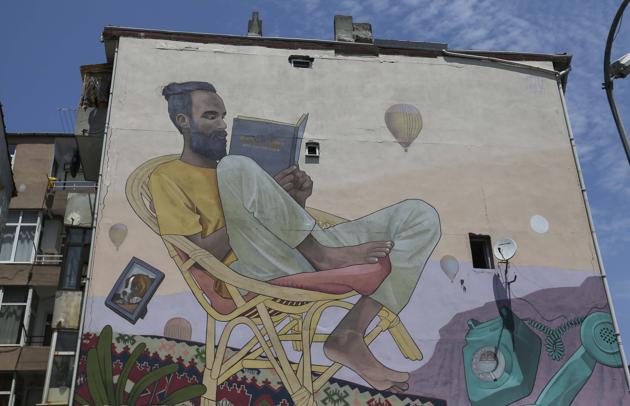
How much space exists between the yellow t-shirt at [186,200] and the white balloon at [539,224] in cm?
940

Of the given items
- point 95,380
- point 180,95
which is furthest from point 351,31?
point 95,380

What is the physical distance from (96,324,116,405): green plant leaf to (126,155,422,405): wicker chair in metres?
2.40

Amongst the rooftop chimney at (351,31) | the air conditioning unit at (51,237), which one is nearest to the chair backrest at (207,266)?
the air conditioning unit at (51,237)

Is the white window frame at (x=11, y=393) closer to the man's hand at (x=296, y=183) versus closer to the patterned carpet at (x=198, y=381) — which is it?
the patterned carpet at (x=198, y=381)

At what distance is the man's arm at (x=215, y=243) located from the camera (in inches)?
805

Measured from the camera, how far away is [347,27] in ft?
86.1

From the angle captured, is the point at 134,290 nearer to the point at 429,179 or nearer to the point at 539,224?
the point at 429,179

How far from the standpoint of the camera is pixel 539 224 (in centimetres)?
2241

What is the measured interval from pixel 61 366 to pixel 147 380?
3491mm

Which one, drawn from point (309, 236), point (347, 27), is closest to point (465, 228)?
point (309, 236)

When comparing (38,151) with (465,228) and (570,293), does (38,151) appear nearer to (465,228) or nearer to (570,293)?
(465,228)

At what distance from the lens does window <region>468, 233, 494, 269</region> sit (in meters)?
21.7

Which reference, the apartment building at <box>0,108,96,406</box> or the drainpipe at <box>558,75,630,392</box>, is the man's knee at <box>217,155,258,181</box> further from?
the drainpipe at <box>558,75,630,392</box>

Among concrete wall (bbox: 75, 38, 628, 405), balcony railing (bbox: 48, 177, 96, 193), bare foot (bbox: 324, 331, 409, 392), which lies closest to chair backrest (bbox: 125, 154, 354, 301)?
concrete wall (bbox: 75, 38, 628, 405)
